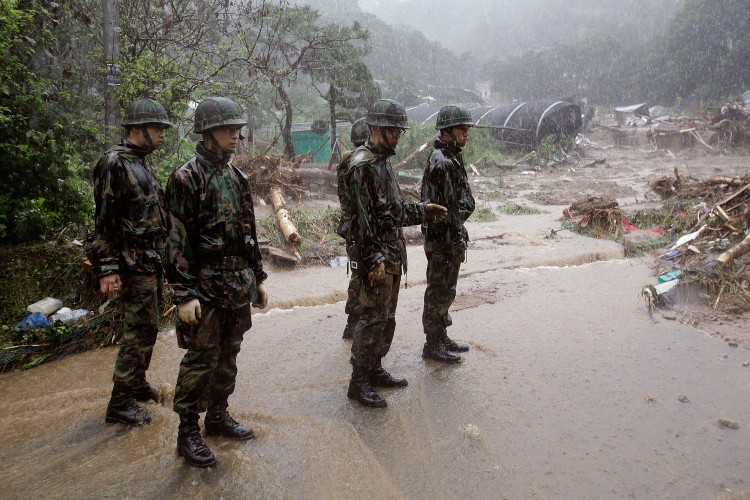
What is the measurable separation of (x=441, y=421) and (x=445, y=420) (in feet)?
0.10

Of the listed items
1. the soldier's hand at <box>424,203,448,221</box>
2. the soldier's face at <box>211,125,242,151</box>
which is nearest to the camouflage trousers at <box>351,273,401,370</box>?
the soldier's hand at <box>424,203,448,221</box>

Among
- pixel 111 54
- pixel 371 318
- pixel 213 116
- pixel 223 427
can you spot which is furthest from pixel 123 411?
pixel 111 54

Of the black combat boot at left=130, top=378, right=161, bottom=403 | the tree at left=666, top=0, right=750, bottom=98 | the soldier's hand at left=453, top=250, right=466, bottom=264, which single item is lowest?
the black combat boot at left=130, top=378, right=161, bottom=403

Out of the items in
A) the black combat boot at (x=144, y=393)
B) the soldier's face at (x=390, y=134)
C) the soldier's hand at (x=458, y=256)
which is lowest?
the black combat boot at (x=144, y=393)

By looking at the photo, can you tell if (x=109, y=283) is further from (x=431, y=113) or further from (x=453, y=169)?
(x=431, y=113)

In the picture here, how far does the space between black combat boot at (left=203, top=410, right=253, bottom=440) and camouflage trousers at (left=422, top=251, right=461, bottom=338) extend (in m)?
1.75

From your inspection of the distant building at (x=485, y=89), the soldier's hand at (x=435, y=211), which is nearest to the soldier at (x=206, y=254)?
the soldier's hand at (x=435, y=211)

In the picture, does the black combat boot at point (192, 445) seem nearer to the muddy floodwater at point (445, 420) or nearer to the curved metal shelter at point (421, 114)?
the muddy floodwater at point (445, 420)

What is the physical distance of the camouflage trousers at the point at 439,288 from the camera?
13.3 ft

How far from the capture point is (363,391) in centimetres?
350

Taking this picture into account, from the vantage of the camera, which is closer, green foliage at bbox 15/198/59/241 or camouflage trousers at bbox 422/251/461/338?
camouflage trousers at bbox 422/251/461/338

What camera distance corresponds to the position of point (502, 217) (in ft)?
35.3

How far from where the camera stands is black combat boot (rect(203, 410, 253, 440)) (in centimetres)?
299

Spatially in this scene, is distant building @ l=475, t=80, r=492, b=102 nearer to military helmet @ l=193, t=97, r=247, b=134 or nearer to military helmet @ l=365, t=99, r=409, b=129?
military helmet @ l=365, t=99, r=409, b=129
